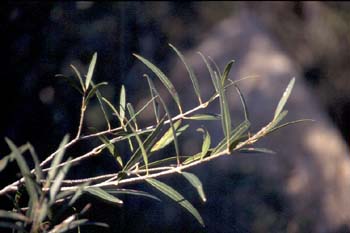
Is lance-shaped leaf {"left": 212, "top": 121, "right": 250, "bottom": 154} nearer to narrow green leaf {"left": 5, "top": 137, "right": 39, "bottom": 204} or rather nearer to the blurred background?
narrow green leaf {"left": 5, "top": 137, "right": 39, "bottom": 204}

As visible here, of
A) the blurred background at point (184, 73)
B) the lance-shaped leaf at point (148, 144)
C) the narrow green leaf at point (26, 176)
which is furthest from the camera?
the blurred background at point (184, 73)

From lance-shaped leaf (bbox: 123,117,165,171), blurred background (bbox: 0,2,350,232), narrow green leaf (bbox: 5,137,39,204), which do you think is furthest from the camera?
blurred background (bbox: 0,2,350,232)

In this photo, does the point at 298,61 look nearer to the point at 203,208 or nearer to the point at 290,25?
the point at 290,25

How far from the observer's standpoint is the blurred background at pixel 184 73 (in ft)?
3.54

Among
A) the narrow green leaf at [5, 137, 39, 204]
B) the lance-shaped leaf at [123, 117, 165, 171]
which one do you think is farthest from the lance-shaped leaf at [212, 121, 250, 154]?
the narrow green leaf at [5, 137, 39, 204]

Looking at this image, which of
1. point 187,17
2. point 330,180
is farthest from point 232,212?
point 187,17

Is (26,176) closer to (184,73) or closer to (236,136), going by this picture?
(236,136)

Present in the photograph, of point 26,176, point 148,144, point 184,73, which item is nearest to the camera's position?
point 26,176

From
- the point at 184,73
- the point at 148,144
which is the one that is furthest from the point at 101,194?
the point at 184,73

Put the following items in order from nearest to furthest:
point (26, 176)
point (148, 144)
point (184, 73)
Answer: point (26, 176), point (148, 144), point (184, 73)

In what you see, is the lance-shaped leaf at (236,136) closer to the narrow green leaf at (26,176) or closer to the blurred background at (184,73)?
the narrow green leaf at (26,176)

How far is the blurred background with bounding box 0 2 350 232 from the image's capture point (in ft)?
3.54

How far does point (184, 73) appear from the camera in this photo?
49.6 inches

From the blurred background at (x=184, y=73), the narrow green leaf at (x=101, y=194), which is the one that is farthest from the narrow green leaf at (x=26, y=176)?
the blurred background at (x=184, y=73)
